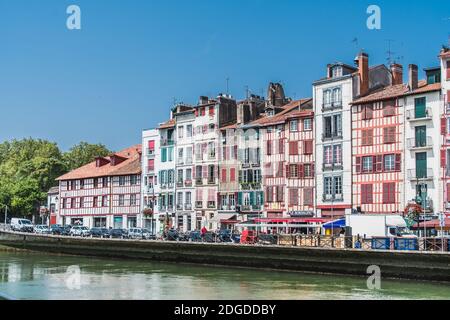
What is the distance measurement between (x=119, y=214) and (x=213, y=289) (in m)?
42.0

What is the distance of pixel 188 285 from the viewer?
3056cm

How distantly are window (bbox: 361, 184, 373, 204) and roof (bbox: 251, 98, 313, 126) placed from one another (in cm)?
859

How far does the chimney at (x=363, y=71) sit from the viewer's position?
50.9 m

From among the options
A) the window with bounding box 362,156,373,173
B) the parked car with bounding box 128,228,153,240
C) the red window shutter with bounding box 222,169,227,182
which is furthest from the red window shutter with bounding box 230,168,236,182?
the window with bounding box 362,156,373,173

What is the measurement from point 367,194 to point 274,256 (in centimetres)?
1264

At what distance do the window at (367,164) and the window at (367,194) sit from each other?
1.16 m

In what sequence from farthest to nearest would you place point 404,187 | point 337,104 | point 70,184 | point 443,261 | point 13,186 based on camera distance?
point 13,186, point 70,184, point 337,104, point 404,187, point 443,261

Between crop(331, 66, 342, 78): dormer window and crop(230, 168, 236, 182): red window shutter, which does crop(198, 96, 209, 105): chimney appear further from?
crop(331, 66, 342, 78): dormer window

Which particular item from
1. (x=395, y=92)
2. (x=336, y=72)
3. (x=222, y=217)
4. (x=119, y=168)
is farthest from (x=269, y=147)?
(x=119, y=168)

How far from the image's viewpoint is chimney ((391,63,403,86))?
53734 mm

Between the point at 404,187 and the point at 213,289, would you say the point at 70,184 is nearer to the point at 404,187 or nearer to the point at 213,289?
the point at 404,187

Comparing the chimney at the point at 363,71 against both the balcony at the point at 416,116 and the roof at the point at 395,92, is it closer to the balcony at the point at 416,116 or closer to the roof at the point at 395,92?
the roof at the point at 395,92
